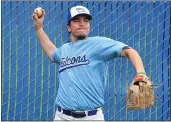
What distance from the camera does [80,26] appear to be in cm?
481

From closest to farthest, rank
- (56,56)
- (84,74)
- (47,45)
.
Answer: (84,74)
(56,56)
(47,45)

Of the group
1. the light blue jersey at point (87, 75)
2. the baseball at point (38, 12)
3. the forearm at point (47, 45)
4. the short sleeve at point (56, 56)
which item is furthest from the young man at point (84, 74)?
the baseball at point (38, 12)

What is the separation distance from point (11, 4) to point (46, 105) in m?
1.36

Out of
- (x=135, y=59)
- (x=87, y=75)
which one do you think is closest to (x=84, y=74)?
(x=87, y=75)

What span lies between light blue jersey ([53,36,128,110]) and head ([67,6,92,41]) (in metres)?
0.07

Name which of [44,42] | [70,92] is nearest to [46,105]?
[44,42]

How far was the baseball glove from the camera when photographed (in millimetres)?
4309

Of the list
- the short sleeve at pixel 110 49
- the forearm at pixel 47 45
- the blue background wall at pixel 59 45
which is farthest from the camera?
the blue background wall at pixel 59 45

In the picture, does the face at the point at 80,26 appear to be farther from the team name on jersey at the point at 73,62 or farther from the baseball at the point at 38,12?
the baseball at the point at 38,12

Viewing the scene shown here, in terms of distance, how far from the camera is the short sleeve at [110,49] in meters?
4.54

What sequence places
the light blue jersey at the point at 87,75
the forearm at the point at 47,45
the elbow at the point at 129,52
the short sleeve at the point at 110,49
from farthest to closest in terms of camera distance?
the forearm at the point at 47,45 < the light blue jersey at the point at 87,75 < the short sleeve at the point at 110,49 < the elbow at the point at 129,52

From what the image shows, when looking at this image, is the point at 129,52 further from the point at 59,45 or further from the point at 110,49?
the point at 59,45

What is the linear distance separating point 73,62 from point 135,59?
0.67 m

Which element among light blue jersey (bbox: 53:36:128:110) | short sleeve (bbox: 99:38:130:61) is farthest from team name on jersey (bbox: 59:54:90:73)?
short sleeve (bbox: 99:38:130:61)
